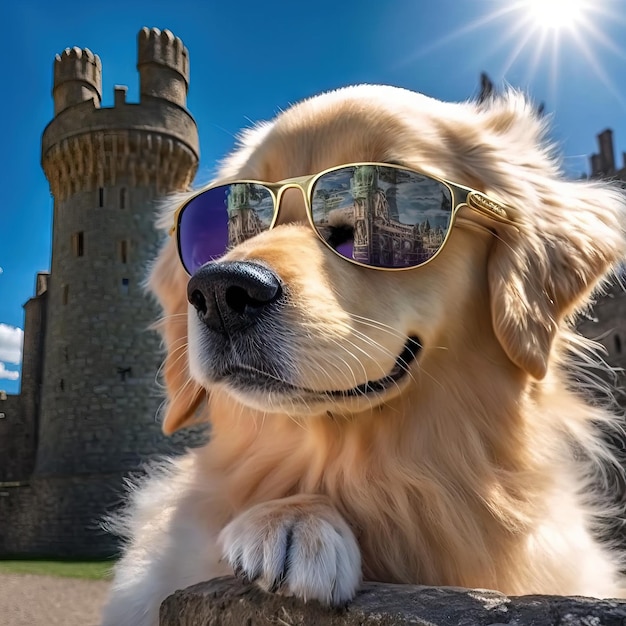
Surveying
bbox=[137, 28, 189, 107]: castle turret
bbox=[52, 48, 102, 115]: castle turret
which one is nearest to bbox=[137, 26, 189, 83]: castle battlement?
bbox=[137, 28, 189, 107]: castle turret

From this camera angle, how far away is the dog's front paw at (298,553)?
1284 millimetres

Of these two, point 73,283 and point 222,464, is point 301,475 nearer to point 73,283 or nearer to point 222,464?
point 222,464

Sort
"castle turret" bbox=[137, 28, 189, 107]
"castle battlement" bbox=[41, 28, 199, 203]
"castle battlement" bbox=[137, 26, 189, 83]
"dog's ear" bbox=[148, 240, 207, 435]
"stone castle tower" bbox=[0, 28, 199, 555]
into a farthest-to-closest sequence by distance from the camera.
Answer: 1. "castle battlement" bbox=[137, 26, 189, 83]
2. "castle turret" bbox=[137, 28, 189, 107]
3. "castle battlement" bbox=[41, 28, 199, 203]
4. "stone castle tower" bbox=[0, 28, 199, 555]
5. "dog's ear" bbox=[148, 240, 207, 435]

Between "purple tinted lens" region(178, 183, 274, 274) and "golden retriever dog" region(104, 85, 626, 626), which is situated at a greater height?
"purple tinted lens" region(178, 183, 274, 274)

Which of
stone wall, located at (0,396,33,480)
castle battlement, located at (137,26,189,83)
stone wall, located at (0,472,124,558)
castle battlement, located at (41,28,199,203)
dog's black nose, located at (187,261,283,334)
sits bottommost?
stone wall, located at (0,472,124,558)

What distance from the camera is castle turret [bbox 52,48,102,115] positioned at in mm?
22328

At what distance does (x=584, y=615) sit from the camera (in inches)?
41.4

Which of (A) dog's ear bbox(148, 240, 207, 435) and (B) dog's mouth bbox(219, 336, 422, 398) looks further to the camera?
(A) dog's ear bbox(148, 240, 207, 435)

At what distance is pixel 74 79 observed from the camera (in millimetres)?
22438

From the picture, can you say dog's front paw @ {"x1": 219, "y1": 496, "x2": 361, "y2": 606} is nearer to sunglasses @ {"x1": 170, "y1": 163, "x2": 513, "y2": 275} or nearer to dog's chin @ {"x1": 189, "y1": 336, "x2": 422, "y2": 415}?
dog's chin @ {"x1": 189, "y1": 336, "x2": 422, "y2": 415}

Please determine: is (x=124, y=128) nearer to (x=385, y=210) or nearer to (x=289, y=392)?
(x=385, y=210)

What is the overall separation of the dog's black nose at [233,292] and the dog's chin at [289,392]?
4.1 inches

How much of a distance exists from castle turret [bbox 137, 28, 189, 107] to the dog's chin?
21729 millimetres

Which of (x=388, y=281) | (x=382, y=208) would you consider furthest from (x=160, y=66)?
(x=388, y=281)
